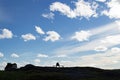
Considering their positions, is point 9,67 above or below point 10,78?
above

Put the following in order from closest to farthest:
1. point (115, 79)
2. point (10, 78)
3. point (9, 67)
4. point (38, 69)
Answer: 1. point (10, 78)
2. point (115, 79)
3. point (38, 69)
4. point (9, 67)

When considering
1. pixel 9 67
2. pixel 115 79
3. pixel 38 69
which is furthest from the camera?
pixel 9 67

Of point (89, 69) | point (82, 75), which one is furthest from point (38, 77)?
point (89, 69)

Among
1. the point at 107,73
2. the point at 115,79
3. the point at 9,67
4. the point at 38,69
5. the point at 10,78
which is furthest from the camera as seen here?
the point at 9,67

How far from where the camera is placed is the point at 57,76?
240 feet

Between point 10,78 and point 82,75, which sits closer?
point 10,78

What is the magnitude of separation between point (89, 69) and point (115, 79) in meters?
18.1

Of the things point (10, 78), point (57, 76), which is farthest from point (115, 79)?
point (10, 78)

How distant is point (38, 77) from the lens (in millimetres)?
72125

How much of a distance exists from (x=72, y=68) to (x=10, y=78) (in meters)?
25.4

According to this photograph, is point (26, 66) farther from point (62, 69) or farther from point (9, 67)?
point (62, 69)

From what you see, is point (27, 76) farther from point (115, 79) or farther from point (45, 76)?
point (115, 79)

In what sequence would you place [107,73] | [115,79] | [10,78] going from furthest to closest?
[107,73] → [115,79] → [10,78]

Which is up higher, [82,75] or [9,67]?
[9,67]
